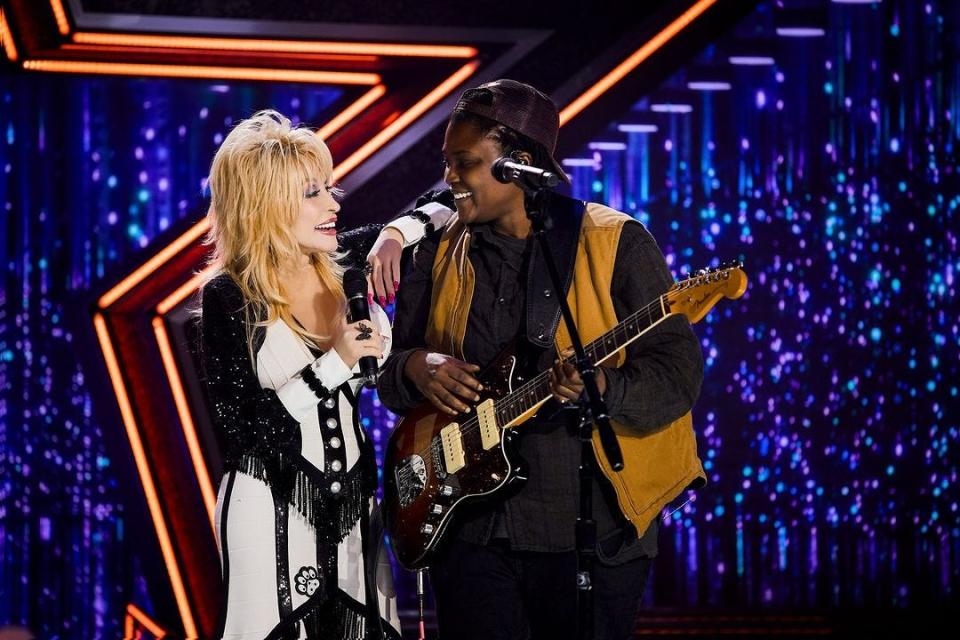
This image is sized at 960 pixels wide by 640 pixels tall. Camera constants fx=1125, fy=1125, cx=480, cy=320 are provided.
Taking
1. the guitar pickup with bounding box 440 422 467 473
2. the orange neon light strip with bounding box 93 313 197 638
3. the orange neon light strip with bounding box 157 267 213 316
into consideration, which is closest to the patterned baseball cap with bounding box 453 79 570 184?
the guitar pickup with bounding box 440 422 467 473

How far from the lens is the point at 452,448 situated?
2691 mm

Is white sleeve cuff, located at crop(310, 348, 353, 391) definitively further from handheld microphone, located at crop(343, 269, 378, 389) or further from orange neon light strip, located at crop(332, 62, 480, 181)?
orange neon light strip, located at crop(332, 62, 480, 181)

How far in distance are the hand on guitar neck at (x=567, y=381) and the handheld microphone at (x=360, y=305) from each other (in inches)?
18.0

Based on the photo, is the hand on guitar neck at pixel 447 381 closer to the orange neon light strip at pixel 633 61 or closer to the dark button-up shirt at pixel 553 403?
the dark button-up shirt at pixel 553 403

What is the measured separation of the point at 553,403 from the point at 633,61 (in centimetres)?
256

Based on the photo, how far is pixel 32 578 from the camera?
496 cm

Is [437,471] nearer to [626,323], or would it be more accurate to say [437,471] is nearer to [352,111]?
[626,323]

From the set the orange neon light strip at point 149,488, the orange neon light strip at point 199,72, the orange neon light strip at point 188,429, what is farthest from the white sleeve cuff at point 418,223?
the orange neon light strip at point 149,488

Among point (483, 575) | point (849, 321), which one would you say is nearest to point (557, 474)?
point (483, 575)

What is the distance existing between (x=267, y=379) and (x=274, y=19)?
7.61 feet

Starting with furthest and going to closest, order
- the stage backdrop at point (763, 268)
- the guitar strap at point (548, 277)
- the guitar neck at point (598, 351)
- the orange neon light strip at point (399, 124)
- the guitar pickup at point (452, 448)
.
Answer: the stage backdrop at point (763, 268) → the orange neon light strip at point (399, 124) → the guitar pickup at point (452, 448) → the guitar strap at point (548, 277) → the guitar neck at point (598, 351)

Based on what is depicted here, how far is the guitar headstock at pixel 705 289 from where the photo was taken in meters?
2.30

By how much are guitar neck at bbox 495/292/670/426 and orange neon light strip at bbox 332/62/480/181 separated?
2272mm

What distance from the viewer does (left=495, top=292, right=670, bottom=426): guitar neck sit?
241cm
